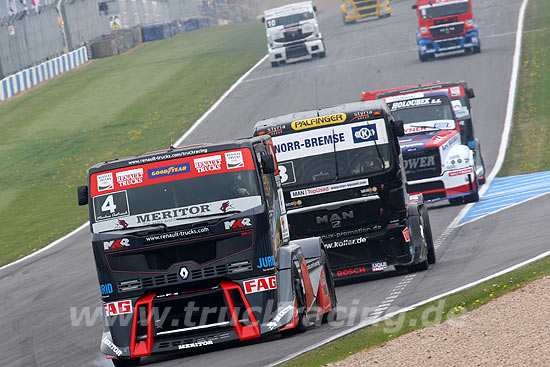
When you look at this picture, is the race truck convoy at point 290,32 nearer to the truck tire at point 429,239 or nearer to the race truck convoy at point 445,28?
the race truck convoy at point 445,28

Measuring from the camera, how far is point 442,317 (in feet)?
34.2

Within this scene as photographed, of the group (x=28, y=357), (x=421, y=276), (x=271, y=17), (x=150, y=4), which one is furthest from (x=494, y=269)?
(x=150, y=4)

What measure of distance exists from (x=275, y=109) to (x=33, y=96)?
1368cm

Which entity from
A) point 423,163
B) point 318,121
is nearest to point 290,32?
point 423,163

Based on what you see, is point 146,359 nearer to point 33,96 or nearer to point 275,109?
point 275,109

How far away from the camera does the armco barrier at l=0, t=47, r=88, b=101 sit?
144 ft

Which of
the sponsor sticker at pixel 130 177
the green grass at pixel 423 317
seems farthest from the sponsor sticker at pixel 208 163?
the green grass at pixel 423 317

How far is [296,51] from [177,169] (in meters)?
35.7

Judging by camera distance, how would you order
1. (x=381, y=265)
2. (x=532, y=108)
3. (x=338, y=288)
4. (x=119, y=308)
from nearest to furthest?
1. (x=119, y=308)
2. (x=381, y=265)
3. (x=338, y=288)
4. (x=532, y=108)

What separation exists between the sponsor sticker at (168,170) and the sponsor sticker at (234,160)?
0.44 m

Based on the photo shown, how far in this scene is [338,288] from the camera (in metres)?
14.5

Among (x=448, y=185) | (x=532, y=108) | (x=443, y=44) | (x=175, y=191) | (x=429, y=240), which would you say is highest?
(x=175, y=191)

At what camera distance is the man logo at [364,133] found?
14266mm

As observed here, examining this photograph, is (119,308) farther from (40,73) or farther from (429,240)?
(40,73)
